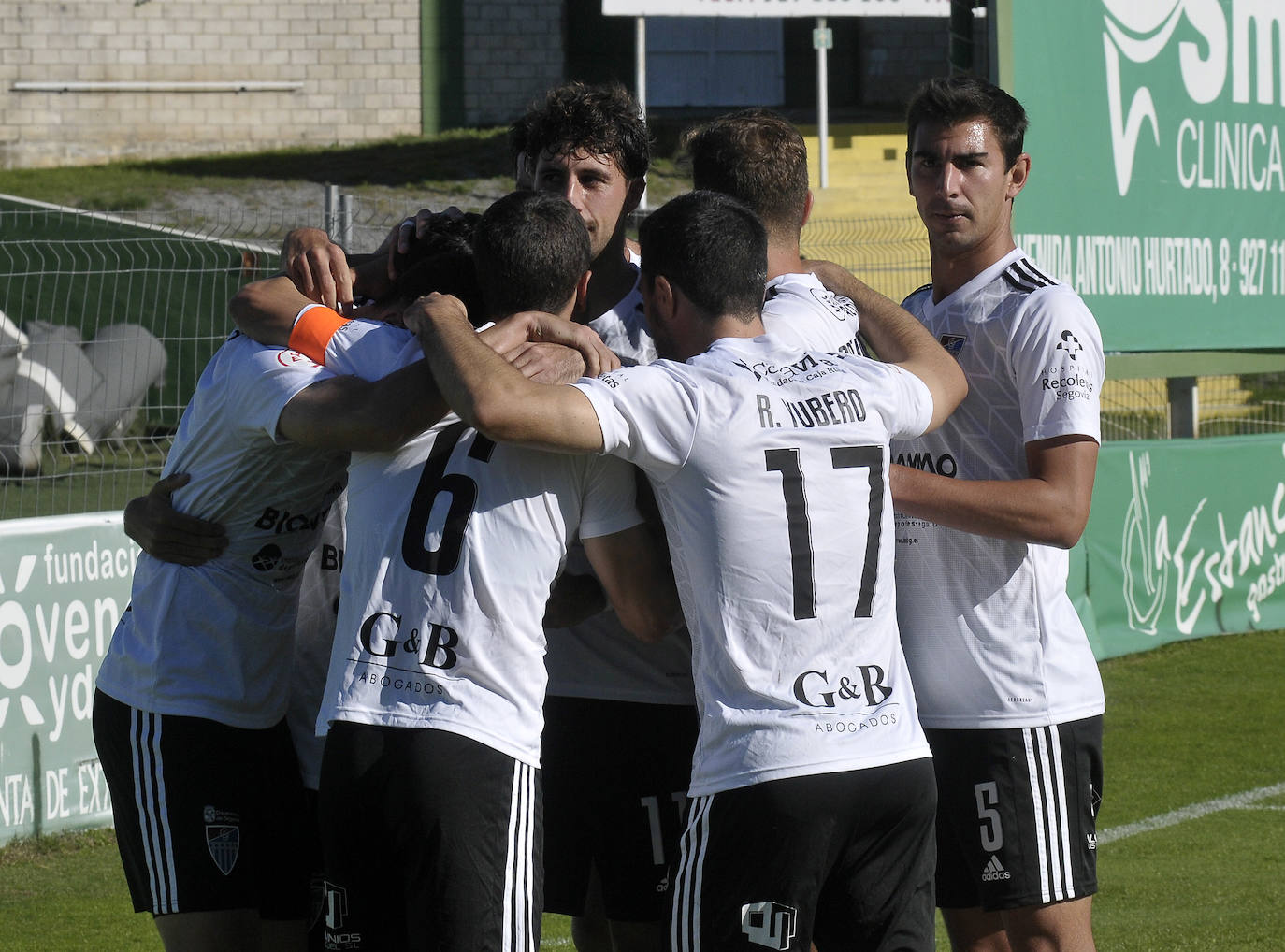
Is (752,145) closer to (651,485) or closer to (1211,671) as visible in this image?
(651,485)

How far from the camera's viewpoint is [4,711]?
249 inches

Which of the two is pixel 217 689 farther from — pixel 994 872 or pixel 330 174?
pixel 330 174

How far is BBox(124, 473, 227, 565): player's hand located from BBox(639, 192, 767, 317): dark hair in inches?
44.8

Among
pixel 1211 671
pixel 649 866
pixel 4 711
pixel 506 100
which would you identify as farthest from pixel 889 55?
pixel 649 866

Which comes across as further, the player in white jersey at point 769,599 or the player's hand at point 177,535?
the player's hand at point 177,535

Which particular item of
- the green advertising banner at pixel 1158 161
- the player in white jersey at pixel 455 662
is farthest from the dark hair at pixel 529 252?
the green advertising banner at pixel 1158 161

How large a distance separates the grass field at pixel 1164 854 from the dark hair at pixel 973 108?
2851 mm

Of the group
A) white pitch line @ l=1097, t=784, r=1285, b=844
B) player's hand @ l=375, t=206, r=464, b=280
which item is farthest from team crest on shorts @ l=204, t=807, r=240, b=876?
white pitch line @ l=1097, t=784, r=1285, b=844

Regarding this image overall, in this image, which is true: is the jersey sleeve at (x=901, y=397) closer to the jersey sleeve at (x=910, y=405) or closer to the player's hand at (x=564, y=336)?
Answer: the jersey sleeve at (x=910, y=405)

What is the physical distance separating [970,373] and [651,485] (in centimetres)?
96

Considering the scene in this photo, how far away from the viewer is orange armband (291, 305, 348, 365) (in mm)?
3121

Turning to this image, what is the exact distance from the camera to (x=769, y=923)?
2.80 metres

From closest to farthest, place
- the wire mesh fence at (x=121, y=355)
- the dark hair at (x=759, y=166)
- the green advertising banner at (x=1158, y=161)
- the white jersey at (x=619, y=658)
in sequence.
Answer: the dark hair at (x=759, y=166)
the white jersey at (x=619, y=658)
the wire mesh fence at (x=121, y=355)
the green advertising banner at (x=1158, y=161)

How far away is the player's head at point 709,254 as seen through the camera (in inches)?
116
